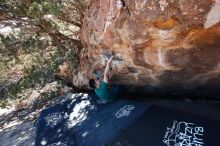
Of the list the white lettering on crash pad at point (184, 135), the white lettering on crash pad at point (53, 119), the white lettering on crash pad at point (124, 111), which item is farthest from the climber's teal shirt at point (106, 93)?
the white lettering on crash pad at point (184, 135)

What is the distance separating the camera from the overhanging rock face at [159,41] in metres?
3.22

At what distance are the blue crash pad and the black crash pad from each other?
0.47 ft

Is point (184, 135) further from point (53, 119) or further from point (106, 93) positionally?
point (53, 119)

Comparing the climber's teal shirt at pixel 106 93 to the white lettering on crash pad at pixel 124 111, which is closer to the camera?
the white lettering on crash pad at pixel 124 111

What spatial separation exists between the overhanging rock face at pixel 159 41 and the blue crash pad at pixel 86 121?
0.51 m

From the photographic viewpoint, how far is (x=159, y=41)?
12.2 feet

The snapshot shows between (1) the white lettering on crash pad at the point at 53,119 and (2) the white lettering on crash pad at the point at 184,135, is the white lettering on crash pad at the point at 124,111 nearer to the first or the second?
(2) the white lettering on crash pad at the point at 184,135

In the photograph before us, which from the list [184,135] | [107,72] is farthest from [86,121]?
[184,135]

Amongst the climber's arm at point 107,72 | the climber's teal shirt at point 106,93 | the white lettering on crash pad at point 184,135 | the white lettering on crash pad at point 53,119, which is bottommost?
the white lettering on crash pad at point 53,119

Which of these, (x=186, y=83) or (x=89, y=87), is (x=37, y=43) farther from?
(x=186, y=83)

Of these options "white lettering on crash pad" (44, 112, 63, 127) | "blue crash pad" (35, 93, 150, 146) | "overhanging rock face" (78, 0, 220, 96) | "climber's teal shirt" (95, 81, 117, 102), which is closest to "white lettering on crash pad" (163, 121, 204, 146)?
"blue crash pad" (35, 93, 150, 146)

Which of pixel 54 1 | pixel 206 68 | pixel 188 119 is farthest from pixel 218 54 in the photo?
pixel 54 1

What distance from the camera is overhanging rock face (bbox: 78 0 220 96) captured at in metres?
3.22

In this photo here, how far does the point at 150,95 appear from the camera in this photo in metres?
5.00
